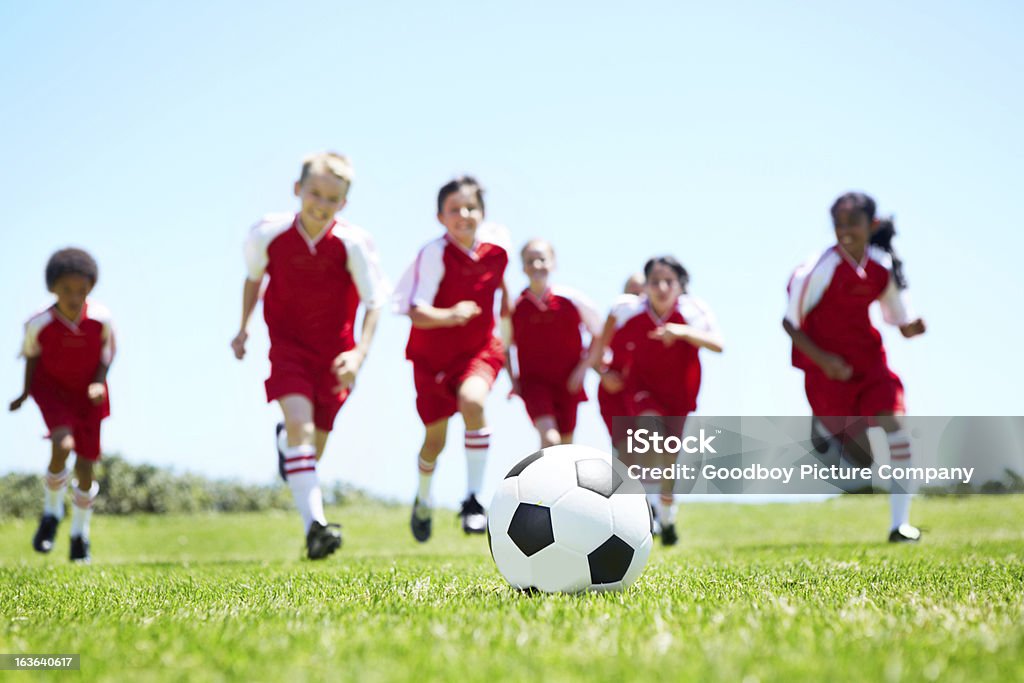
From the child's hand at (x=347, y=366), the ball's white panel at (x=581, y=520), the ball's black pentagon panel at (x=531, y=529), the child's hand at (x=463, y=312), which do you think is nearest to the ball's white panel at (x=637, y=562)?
the ball's white panel at (x=581, y=520)

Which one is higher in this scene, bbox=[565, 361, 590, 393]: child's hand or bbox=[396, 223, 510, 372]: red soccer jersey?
bbox=[396, 223, 510, 372]: red soccer jersey

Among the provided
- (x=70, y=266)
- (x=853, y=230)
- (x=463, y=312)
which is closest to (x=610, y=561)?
(x=463, y=312)

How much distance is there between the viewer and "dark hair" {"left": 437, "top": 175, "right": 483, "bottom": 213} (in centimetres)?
845

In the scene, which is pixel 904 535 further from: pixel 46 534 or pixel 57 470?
pixel 46 534

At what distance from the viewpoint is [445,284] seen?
327 inches

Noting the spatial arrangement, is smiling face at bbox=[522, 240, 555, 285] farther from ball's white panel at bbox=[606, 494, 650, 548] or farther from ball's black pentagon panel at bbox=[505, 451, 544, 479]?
ball's white panel at bbox=[606, 494, 650, 548]

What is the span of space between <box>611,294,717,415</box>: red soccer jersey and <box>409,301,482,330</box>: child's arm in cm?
252

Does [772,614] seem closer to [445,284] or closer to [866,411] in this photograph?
[445,284]

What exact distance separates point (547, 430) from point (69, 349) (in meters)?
4.70

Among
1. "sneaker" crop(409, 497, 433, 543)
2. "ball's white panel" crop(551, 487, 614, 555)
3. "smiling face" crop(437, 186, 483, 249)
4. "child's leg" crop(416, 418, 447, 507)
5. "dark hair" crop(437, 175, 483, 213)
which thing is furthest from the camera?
"sneaker" crop(409, 497, 433, 543)

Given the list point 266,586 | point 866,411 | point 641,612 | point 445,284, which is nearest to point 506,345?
point 445,284

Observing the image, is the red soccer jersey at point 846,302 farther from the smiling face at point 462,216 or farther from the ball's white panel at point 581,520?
the ball's white panel at point 581,520

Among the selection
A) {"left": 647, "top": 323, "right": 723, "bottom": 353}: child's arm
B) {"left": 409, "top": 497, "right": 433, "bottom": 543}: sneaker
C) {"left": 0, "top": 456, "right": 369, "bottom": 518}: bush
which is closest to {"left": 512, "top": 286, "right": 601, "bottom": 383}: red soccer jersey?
{"left": 647, "top": 323, "right": 723, "bottom": 353}: child's arm

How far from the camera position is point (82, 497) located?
9.88 metres
